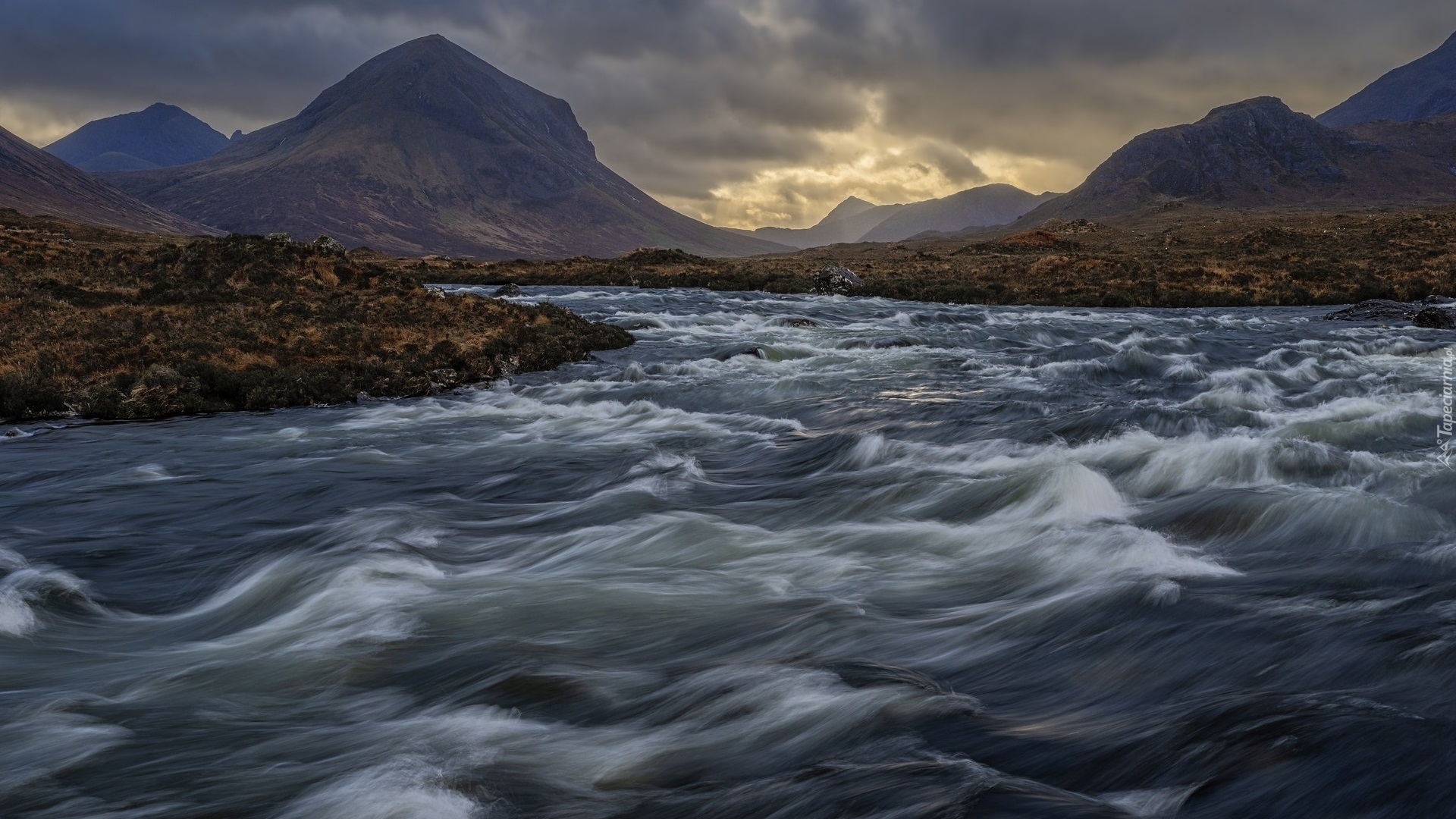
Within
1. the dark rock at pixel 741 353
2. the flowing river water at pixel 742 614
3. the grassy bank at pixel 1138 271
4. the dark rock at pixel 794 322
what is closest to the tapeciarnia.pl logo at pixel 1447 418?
the flowing river water at pixel 742 614

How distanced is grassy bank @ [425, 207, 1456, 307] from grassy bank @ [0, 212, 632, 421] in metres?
25.8

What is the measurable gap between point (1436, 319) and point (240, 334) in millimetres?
30649

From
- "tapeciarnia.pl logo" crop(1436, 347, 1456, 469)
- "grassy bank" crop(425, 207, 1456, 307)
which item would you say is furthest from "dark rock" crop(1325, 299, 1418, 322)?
"tapeciarnia.pl logo" crop(1436, 347, 1456, 469)

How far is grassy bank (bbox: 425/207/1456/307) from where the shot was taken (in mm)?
40938

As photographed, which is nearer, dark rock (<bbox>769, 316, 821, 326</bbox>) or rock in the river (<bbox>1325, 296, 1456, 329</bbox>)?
rock in the river (<bbox>1325, 296, 1456, 329</bbox>)

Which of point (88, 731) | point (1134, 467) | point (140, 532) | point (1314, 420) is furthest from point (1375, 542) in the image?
point (140, 532)

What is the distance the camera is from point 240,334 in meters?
18.3

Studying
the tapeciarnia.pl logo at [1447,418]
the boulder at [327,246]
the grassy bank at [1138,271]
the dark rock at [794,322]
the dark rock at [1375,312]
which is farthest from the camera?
the grassy bank at [1138,271]

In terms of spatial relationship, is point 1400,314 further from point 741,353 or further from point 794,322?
point 741,353

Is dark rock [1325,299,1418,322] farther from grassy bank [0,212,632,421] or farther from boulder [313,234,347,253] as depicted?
boulder [313,234,347,253]

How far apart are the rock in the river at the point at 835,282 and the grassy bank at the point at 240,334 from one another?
74.7 ft

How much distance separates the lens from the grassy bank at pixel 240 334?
1574cm

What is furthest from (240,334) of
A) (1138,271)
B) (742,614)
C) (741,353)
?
(1138,271)

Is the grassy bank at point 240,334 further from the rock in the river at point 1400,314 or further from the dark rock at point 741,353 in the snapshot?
the rock in the river at point 1400,314
